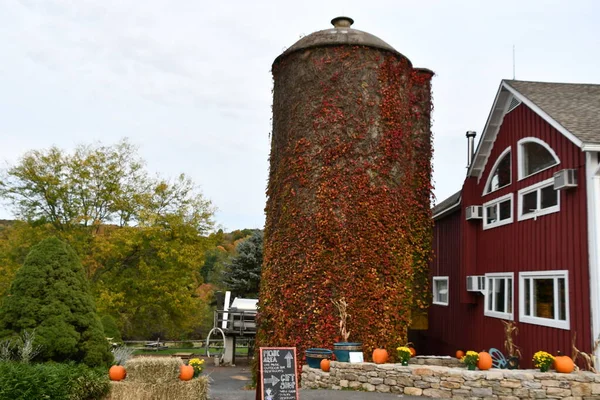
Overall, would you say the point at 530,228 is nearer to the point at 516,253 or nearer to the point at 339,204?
the point at 516,253

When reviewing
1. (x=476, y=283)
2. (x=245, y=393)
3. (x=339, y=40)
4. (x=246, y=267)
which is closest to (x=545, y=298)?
(x=476, y=283)

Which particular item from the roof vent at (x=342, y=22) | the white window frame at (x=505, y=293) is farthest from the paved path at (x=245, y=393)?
the roof vent at (x=342, y=22)

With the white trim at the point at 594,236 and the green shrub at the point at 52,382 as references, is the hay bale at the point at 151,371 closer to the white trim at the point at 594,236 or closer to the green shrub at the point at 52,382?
the green shrub at the point at 52,382

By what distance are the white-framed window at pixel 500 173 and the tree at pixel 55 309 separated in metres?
9.76

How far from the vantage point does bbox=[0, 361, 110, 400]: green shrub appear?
8.05 m

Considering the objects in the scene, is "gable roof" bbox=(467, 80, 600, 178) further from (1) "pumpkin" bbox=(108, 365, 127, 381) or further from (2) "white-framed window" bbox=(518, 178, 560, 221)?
(1) "pumpkin" bbox=(108, 365, 127, 381)

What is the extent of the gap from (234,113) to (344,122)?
694cm

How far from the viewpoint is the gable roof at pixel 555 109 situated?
1003 centimetres

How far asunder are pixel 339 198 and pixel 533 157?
4.33m

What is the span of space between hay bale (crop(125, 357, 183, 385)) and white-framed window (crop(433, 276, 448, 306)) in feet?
33.3

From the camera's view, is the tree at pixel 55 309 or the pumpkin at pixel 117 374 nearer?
the pumpkin at pixel 117 374

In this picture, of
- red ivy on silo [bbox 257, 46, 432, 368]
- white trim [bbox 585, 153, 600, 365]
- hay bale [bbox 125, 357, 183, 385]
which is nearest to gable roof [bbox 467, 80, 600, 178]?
white trim [bbox 585, 153, 600, 365]

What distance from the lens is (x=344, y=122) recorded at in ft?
43.5

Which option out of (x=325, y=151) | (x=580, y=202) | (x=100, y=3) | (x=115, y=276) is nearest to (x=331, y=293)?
(x=325, y=151)
